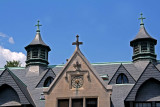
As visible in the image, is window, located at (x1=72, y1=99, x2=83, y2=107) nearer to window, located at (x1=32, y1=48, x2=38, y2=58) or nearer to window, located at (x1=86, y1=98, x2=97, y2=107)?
window, located at (x1=86, y1=98, x2=97, y2=107)

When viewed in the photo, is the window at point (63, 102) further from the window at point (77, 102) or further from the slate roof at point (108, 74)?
the slate roof at point (108, 74)

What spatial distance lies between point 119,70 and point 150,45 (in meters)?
8.60

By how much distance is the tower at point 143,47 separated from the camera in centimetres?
4262

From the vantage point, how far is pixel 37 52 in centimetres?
4544

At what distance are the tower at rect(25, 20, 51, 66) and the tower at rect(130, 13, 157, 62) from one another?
11648mm

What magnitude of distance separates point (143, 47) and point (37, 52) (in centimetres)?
1401

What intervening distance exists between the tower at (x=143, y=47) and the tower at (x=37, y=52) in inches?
459

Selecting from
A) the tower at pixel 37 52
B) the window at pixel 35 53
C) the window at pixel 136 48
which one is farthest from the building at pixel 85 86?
the window at pixel 35 53

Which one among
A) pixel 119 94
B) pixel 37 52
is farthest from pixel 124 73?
pixel 37 52

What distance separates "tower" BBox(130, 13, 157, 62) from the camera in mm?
42625

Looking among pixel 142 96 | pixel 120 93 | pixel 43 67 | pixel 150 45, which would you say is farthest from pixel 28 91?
pixel 150 45

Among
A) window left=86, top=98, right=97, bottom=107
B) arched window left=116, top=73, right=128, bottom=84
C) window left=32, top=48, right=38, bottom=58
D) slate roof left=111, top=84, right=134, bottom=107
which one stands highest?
window left=32, top=48, right=38, bottom=58

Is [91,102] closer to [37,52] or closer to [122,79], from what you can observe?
[122,79]

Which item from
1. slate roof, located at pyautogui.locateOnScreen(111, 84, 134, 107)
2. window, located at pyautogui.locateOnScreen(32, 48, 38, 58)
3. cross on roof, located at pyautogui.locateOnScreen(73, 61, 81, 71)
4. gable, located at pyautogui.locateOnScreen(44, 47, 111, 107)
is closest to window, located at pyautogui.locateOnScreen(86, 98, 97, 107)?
gable, located at pyautogui.locateOnScreen(44, 47, 111, 107)
